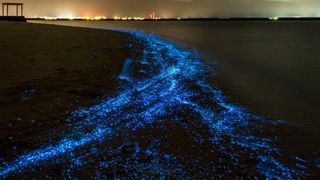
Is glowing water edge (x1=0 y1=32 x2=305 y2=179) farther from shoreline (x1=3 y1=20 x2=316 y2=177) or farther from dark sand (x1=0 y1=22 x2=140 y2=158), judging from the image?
dark sand (x1=0 y1=22 x2=140 y2=158)

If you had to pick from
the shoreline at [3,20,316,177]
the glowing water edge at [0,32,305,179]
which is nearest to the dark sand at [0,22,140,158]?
the shoreline at [3,20,316,177]

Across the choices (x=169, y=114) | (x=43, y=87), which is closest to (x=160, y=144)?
(x=169, y=114)

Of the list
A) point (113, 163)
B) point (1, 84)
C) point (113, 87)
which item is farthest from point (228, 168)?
point (1, 84)

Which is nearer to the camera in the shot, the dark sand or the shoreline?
the shoreline

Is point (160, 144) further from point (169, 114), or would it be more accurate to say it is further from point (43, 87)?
point (43, 87)

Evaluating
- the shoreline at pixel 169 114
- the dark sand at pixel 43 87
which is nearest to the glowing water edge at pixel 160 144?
the shoreline at pixel 169 114

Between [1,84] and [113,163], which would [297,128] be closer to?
[113,163]
